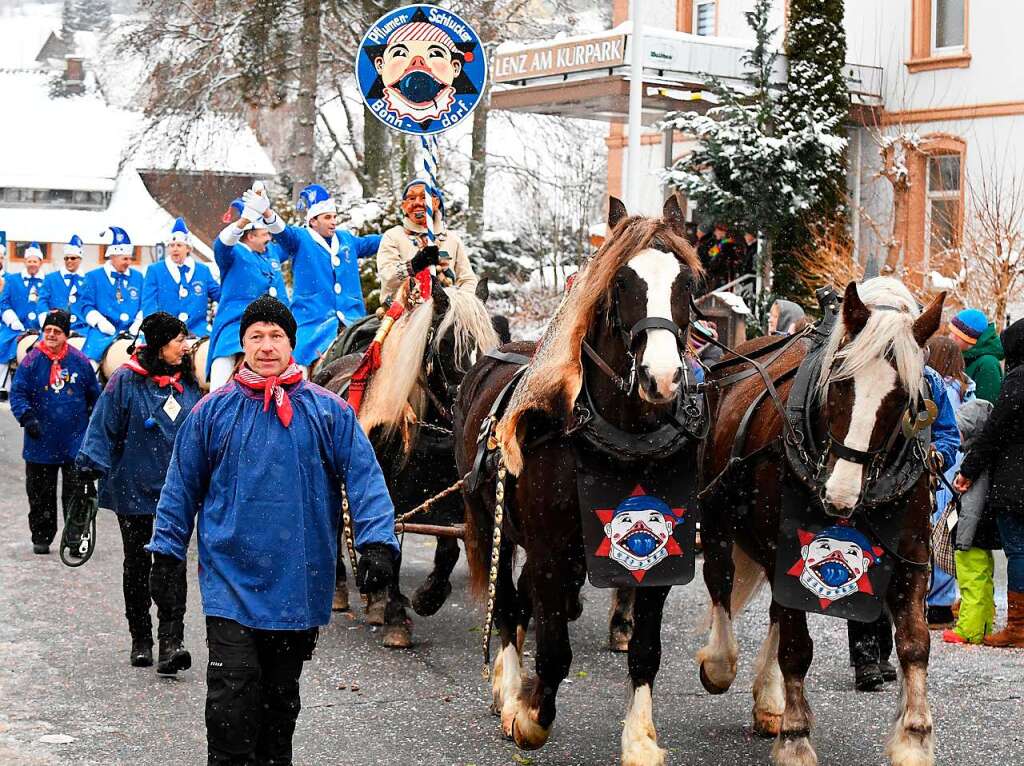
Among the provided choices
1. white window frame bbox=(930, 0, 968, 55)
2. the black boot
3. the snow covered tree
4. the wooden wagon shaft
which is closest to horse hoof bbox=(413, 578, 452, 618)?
the wooden wagon shaft

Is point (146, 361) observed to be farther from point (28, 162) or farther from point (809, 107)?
point (28, 162)

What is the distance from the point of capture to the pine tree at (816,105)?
60.3ft

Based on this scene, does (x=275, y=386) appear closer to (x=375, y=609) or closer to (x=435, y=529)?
(x=435, y=529)

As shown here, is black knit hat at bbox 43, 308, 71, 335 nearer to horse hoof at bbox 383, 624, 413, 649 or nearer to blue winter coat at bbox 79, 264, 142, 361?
blue winter coat at bbox 79, 264, 142, 361

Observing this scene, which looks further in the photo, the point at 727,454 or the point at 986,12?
the point at 986,12

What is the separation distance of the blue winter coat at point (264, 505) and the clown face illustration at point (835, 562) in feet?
5.43

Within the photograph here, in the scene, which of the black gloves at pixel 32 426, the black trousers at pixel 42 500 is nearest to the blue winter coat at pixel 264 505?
the black trousers at pixel 42 500

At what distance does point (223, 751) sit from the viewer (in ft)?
15.3

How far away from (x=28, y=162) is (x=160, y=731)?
45260 millimetres

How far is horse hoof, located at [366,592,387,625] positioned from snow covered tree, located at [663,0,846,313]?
9.84 m

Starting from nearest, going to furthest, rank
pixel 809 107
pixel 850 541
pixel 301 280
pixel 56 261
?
pixel 850 541 < pixel 301 280 < pixel 809 107 < pixel 56 261

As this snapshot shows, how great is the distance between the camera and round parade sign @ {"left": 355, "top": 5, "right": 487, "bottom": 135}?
29.7 feet

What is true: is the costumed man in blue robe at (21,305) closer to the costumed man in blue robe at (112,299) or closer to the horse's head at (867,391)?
the costumed man in blue robe at (112,299)

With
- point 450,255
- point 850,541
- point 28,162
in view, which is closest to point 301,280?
point 450,255
